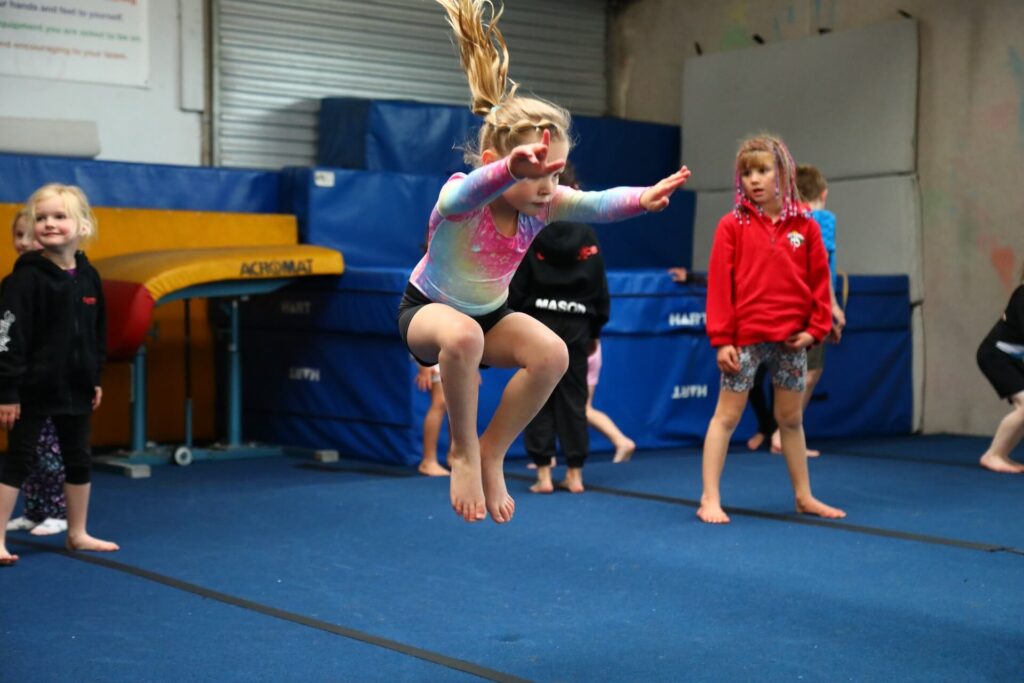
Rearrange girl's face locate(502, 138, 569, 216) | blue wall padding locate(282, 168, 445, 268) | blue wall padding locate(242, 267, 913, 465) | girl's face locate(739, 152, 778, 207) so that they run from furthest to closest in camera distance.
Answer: blue wall padding locate(282, 168, 445, 268)
blue wall padding locate(242, 267, 913, 465)
girl's face locate(739, 152, 778, 207)
girl's face locate(502, 138, 569, 216)

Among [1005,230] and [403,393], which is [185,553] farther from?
[1005,230]

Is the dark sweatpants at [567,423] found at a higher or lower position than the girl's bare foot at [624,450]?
higher

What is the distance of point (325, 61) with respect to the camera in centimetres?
905

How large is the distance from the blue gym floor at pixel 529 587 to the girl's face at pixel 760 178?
1.24m

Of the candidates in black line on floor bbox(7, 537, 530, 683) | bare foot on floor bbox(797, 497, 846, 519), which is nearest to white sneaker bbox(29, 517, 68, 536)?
black line on floor bbox(7, 537, 530, 683)

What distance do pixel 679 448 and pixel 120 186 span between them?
3.45 meters

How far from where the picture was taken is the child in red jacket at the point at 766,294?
4.95m

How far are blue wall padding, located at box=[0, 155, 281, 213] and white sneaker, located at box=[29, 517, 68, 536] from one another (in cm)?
259

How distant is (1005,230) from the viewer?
26.0 feet

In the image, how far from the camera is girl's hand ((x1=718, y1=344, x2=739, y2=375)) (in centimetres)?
496

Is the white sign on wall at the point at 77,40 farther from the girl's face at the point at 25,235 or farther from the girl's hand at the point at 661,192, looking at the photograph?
the girl's hand at the point at 661,192

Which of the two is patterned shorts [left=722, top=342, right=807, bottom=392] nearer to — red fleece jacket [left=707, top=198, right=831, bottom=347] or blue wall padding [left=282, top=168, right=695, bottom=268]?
red fleece jacket [left=707, top=198, right=831, bottom=347]

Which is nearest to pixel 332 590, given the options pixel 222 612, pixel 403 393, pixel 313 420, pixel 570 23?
pixel 222 612

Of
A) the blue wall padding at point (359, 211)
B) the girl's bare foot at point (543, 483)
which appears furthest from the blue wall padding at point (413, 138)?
the girl's bare foot at point (543, 483)
